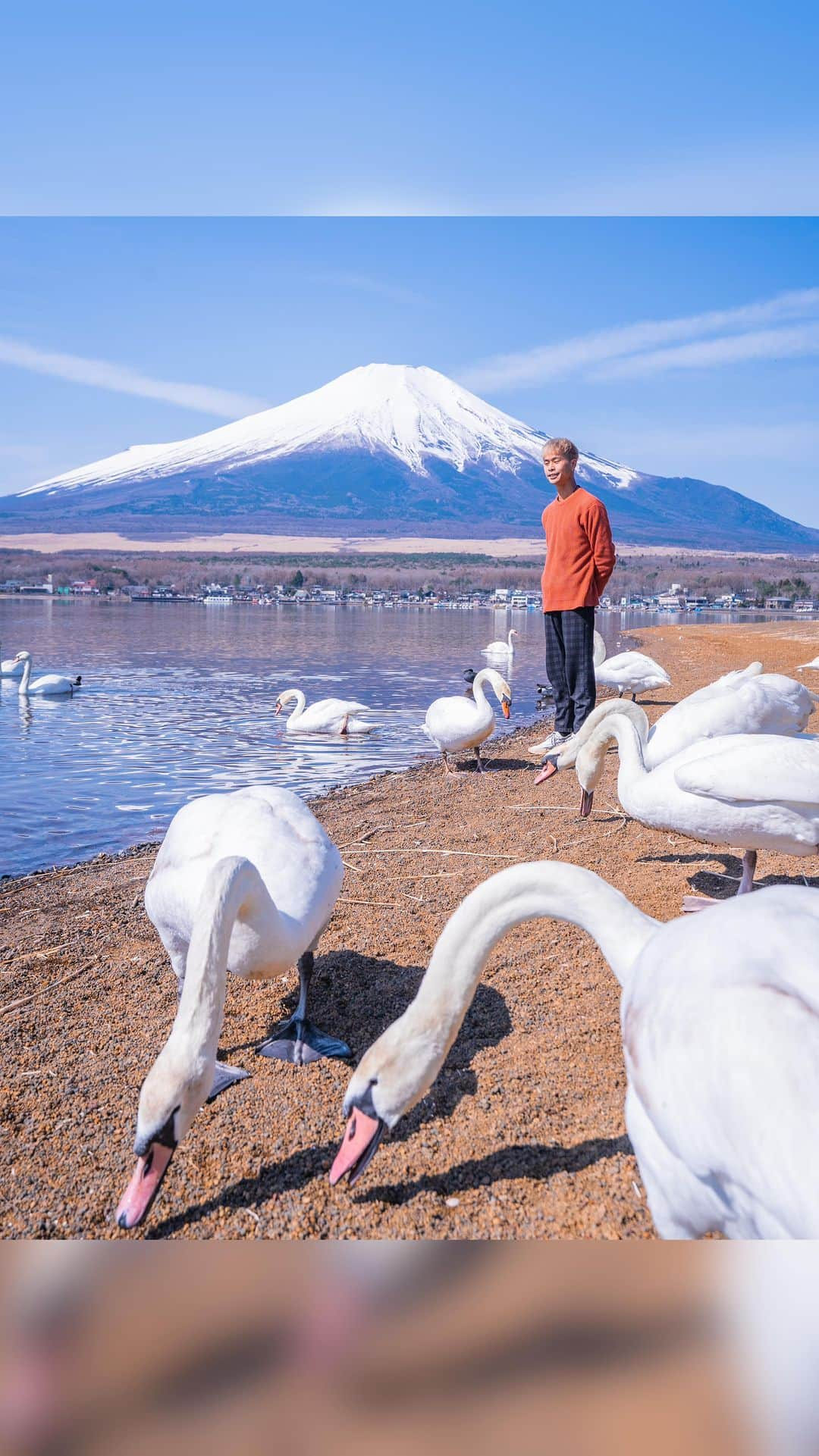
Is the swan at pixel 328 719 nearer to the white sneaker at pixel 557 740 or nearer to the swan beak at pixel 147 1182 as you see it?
the white sneaker at pixel 557 740

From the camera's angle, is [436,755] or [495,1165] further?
[436,755]

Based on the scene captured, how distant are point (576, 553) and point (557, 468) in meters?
0.71

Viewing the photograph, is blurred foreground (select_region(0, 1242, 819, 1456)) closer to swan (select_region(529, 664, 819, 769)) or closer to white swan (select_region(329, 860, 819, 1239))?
white swan (select_region(329, 860, 819, 1239))

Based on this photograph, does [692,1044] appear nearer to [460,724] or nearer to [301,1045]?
[301,1045]

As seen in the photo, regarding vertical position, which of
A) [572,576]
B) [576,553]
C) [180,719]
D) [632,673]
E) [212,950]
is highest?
[576,553]

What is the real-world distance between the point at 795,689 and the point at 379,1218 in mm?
5908

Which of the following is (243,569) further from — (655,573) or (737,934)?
(737,934)

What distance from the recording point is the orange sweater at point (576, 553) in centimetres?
796

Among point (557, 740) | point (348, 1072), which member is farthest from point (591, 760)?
point (348, 1072)

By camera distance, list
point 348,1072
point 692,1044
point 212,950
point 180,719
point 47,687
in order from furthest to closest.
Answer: point 47,687
point 180,719
point 348,1072
point 212,950
point 692,1044

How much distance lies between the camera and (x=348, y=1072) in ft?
12.1

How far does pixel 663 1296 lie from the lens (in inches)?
32.6

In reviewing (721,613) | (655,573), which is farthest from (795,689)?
(655,573)

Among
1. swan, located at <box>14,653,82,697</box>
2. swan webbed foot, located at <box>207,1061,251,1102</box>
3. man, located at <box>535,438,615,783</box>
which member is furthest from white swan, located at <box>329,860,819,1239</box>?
swan, located at <box>14,653,82,697</box>
